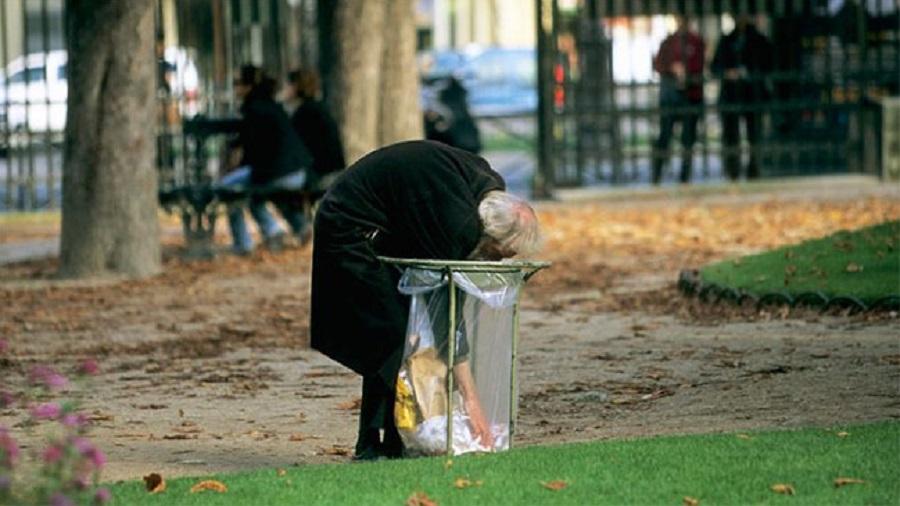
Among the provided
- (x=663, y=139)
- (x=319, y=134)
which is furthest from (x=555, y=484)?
(x=663, y=139)

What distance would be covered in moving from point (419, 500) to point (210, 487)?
2.81ft

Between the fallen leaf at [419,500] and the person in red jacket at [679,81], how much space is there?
1758 cm

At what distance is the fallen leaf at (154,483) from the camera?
300 inches

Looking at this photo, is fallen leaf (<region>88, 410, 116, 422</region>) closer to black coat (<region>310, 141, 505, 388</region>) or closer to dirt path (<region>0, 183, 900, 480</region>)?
dirt path (<region>0, 183, 900, 480</region>)

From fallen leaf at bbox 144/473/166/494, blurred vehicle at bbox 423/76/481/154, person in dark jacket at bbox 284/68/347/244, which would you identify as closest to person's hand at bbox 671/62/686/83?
blurred vehicle at bbox 423/76/481/154

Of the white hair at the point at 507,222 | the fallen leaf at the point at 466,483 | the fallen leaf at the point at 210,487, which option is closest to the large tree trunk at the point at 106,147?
the white hair at the point at 507,222

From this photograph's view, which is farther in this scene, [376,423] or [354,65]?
[354,65]

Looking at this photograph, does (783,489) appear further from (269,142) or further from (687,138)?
(687,138)

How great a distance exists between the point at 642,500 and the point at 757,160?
1861 centimetres

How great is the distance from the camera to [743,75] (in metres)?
24.9

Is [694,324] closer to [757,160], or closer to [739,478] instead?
[739,478]

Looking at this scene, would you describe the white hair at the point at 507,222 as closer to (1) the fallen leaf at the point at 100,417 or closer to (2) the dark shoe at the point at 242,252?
(1) the fallen leaf at the point at 100,417

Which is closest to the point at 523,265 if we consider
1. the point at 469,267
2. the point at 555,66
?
the point at 469,267

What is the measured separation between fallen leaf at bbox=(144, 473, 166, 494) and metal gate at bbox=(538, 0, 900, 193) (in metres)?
16.4
